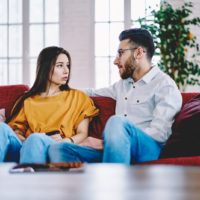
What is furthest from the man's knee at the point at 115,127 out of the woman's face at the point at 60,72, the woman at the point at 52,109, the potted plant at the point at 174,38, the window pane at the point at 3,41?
the window pane at the point at 3,41

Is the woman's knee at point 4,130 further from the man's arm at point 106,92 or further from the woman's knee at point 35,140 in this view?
the man's arm at point 106,92

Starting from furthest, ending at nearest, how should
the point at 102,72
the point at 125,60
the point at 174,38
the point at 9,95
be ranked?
the point at 102,72 → the point at 174,38 → the point at 9,95 → the point at 125,60

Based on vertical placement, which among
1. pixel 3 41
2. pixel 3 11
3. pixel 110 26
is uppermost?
pixel 3 11

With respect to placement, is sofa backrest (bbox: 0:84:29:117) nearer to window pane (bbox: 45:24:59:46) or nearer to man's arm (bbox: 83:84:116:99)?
man's arm (bbox: 83:84:116:99)

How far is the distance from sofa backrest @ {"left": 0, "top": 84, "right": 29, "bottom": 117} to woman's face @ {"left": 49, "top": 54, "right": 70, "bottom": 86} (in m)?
0.22

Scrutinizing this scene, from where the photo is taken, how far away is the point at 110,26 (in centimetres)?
589

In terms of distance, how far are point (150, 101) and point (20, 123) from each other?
0.76m

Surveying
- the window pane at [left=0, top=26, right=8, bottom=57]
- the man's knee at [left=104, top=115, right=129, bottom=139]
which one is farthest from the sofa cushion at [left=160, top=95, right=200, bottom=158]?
the window pane at [left=0, top=26, right=8, bottom=57]

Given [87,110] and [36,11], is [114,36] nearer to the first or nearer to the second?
[36,11]

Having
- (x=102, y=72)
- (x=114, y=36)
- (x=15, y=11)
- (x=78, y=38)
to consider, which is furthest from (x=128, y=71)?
(x=15, y=11)

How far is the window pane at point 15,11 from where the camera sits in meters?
5.95

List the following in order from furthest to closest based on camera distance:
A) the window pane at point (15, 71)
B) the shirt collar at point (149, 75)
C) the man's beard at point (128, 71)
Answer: the window pane at point (15, 71) < the man's beard at point (128, 71) < the shirt collar at point (149, 75)

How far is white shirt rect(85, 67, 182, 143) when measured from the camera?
2562 mm

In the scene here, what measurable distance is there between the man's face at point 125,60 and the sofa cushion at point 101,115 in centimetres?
18
